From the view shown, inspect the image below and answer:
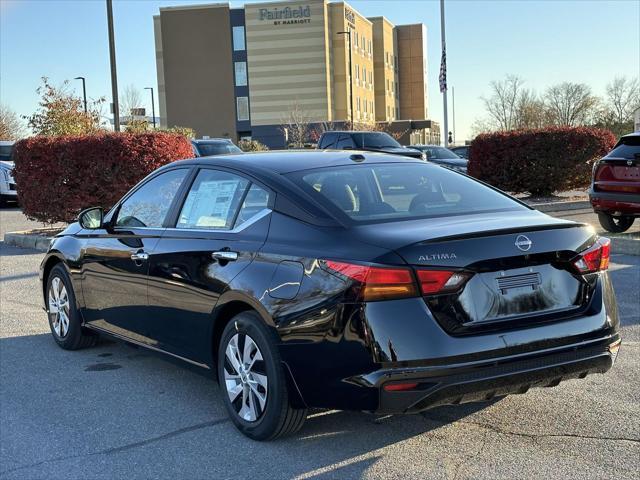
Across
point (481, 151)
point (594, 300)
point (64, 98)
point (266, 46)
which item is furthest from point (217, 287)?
point (266, 46)

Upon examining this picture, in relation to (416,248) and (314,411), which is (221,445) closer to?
(314,411)

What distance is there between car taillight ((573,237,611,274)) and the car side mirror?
3680 mm

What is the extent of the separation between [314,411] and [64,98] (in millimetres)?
17433

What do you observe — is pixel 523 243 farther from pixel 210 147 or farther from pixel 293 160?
pixel 210 147

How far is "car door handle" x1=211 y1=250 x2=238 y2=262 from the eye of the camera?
4.28 m

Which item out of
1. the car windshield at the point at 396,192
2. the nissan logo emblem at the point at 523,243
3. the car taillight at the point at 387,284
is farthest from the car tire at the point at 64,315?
the nissan logo emblem at the point at 523,243

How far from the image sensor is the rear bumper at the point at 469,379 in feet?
11.6

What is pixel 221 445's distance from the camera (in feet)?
13.6

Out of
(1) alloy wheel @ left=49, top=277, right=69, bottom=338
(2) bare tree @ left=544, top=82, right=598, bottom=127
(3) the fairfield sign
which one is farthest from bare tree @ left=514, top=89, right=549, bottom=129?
(1) alloy wheel @ left=49, top=277, right=69, bottom=338

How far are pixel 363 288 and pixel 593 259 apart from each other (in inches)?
53.9

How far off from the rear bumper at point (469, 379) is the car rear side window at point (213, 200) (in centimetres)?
150

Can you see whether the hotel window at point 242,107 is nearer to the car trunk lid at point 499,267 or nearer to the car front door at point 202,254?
the car front door at point 202,254

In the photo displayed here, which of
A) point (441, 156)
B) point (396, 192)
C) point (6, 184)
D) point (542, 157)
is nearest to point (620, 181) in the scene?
point (542, 157)

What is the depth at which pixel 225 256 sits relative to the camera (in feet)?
14.2
